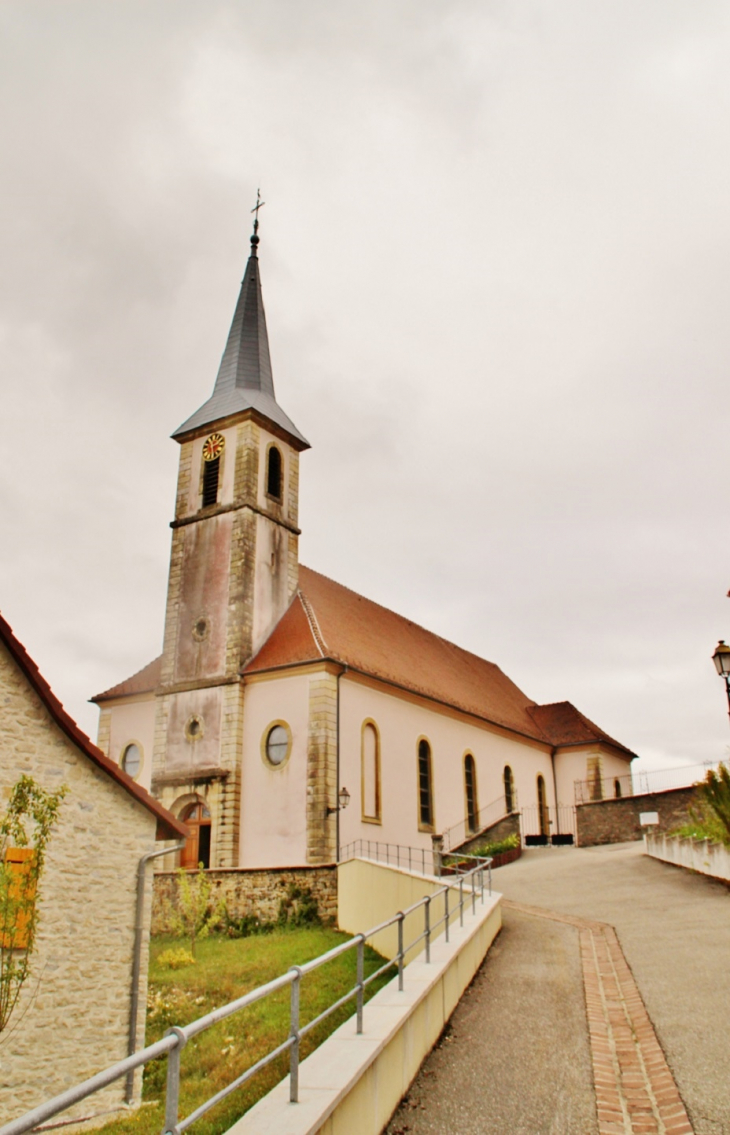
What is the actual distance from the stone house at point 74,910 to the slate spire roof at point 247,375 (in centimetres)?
1671

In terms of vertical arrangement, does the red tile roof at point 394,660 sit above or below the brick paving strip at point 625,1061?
above

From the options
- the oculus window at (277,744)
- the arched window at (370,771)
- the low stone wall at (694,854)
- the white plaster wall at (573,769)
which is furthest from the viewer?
the white plaster wall at (573,769)

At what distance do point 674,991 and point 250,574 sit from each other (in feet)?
61.1

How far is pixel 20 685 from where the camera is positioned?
1253 cm

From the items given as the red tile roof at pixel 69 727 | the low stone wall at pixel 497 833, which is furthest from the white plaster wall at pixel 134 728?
the red tile roof at pixel 69 727

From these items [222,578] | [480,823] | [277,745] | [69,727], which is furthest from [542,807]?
[69,727]

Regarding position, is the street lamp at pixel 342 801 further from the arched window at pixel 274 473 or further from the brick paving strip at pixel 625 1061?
the brick paving strip at pixel 625 1061

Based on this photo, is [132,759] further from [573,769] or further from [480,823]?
[573,769]

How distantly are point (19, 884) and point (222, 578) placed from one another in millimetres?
15367

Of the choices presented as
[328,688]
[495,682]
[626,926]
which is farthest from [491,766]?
[626,926]

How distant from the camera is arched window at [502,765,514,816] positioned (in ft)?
111

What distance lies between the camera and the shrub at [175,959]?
694 inches

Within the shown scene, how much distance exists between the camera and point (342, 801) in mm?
22938

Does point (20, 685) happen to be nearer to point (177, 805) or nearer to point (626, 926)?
point (626, 926)
